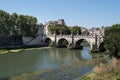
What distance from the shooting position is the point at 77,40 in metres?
65.1

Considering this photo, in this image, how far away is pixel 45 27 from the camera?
106 meters

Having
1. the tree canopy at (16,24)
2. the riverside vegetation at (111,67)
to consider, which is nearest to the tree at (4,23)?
the tree canopy at (16,24)

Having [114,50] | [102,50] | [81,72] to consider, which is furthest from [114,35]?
[102,50]

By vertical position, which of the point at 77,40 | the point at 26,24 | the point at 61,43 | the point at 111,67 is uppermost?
the point at 26,24

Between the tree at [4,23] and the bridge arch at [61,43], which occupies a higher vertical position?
the tree at [4,23]

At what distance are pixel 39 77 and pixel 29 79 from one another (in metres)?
1.39

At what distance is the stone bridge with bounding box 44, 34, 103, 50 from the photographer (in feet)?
186

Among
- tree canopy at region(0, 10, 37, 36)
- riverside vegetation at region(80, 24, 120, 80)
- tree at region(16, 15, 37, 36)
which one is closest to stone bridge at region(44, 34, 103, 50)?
tree at region(16, 15, 37, 36)

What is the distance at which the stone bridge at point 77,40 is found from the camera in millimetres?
56784

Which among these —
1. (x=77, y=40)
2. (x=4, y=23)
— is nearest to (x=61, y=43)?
(x=77, y=40)

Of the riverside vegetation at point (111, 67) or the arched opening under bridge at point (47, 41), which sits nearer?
the riverside vegetation at point (111, 67)

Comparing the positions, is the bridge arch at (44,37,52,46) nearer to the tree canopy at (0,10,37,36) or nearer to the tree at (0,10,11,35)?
the tree canopy at (0,10,37,36)

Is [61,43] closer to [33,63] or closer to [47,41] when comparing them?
[47,41]

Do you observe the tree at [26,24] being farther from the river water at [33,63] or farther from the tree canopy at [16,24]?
the river water at [33,63]
